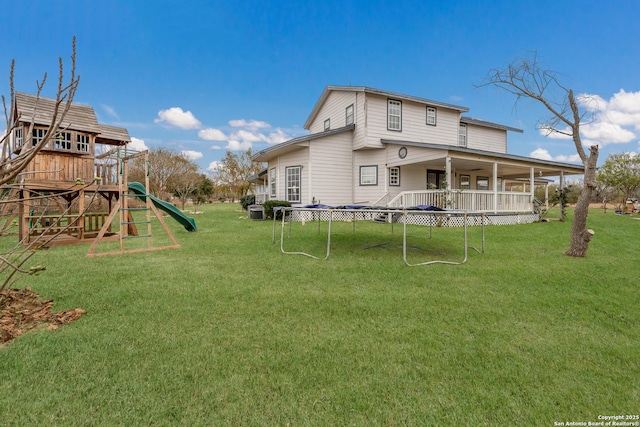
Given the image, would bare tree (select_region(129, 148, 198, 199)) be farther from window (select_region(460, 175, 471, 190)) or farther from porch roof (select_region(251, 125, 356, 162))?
window (select_region(460, 175, 471, 190))

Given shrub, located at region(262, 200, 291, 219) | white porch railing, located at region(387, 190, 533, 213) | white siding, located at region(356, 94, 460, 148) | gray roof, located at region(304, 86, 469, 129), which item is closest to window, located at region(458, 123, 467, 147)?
white siding, located at region(356, 94, 460, 148)

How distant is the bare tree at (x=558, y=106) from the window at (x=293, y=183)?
32.1ft

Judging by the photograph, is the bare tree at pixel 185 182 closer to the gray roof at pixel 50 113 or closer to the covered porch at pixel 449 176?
the gray roof at pixel 50 113

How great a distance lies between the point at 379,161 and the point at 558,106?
8857 mm

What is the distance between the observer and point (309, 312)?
3338 mm

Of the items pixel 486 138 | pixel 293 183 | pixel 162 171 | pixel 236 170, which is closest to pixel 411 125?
pixel 293 183

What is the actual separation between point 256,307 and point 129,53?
51.8ft

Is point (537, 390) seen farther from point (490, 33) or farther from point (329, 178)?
point (490, 33)

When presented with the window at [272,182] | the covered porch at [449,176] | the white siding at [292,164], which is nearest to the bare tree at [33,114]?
the covered porch at [449,176]

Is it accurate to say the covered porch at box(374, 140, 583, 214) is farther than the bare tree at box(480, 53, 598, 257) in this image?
Yes

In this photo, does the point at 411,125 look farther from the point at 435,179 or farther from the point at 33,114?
the point at 33,114

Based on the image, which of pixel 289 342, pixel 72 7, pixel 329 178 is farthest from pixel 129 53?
pixel 289 342

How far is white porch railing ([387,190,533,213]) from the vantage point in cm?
1315

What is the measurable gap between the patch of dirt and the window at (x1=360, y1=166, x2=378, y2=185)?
46.6 ft
